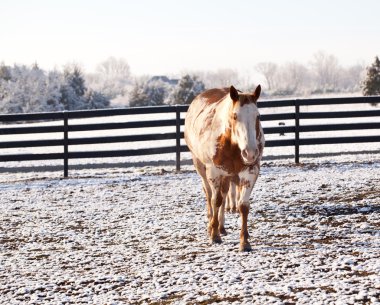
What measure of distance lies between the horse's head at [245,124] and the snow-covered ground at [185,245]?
110 centimetres

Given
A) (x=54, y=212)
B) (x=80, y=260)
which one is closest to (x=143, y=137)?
(x=54, y=212)

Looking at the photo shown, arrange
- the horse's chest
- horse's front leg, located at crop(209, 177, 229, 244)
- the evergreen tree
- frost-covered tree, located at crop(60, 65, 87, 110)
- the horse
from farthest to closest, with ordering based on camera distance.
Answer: frost-covered tree, located at crop(60, 65, 87, 110), the evergreen tree, horse's front leg, located at crop(209, 177, 229, 244), the horse's chest, the horse

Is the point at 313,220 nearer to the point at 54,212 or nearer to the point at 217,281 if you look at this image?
the point at 217,281

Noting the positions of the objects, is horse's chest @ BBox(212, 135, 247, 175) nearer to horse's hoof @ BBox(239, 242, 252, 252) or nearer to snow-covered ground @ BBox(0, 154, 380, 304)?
horse's hoof @ BBox(239, 242, 252, 252)

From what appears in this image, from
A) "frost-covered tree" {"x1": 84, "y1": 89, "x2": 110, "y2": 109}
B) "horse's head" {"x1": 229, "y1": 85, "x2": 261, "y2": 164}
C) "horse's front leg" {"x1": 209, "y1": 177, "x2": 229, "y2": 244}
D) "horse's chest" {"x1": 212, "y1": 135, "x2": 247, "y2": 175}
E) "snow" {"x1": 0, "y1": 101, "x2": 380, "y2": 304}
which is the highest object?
"frost-covered tree" {"x1": 84, "y1": 89, "x2": 110, "y2": 109}

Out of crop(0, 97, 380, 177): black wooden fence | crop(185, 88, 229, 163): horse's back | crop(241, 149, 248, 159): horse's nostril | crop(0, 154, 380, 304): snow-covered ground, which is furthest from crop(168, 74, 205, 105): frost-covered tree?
crop(241, 149, 248, 159): horse's nostril

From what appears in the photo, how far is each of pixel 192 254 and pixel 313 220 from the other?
217 centimetres

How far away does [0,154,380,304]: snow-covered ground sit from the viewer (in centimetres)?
503

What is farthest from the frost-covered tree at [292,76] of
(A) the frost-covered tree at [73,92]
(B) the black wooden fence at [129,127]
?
(B) the black wooden fence at [129,127]

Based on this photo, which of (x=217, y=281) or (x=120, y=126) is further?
(x=120, y=126)

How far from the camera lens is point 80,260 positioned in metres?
6.49

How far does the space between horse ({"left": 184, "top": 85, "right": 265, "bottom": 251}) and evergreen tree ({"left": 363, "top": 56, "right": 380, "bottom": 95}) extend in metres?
38.1

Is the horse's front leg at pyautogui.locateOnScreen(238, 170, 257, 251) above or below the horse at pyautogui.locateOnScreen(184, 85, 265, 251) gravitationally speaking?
below

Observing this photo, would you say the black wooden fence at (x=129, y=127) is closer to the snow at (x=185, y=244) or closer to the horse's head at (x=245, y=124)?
the snow at (x=185, y=244)
